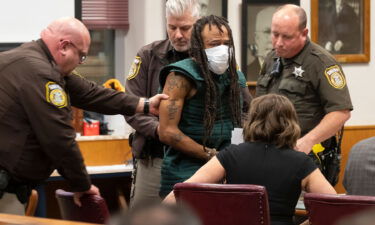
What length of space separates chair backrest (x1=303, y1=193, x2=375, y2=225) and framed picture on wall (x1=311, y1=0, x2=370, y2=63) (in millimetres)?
3857

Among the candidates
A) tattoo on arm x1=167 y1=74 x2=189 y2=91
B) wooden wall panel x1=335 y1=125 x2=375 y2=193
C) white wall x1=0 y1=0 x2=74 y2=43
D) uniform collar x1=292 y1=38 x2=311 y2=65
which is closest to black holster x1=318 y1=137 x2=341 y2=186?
uniform collar x1=292 y1=38 x2=311 y2=65

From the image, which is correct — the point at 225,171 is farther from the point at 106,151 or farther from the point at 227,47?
Result: the point at 106,151

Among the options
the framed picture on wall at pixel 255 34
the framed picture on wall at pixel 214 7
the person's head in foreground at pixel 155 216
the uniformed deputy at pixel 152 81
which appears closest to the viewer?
the person's head in foreground at pixel 155 216

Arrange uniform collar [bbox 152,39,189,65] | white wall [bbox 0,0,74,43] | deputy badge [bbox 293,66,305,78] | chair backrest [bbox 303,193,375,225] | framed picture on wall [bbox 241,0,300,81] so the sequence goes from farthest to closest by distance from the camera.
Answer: framed picture on wall [bbox 241,0,300,81] → white wall [bbox 0,0,74,43] → deputy badge [bbox 293,66,305,78] → uniform collar [bbox 152,39,189,65] → chair backrest [bbox 303,193,375,225]

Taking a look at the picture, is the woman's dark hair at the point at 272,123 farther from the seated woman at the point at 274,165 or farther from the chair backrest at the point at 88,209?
the chair backrest at the point at 88,209

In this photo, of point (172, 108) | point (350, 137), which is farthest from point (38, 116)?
point (350, 137)

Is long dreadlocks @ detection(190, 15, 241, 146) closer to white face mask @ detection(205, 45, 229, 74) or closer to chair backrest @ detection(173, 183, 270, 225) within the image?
white face mask @ detection(205, 45, 229, 74)

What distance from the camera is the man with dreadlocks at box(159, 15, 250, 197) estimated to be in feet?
9.59

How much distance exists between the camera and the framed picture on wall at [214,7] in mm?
5605

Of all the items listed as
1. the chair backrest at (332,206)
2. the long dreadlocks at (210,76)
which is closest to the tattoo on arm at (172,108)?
the long dreadlocks at (210,76)

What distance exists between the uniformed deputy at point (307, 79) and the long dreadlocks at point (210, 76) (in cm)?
73

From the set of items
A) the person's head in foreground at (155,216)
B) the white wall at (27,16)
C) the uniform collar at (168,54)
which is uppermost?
the white wall at (27,16)

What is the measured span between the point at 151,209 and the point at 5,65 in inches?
88.6

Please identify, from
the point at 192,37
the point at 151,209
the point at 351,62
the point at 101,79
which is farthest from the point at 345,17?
the point at 151,209
